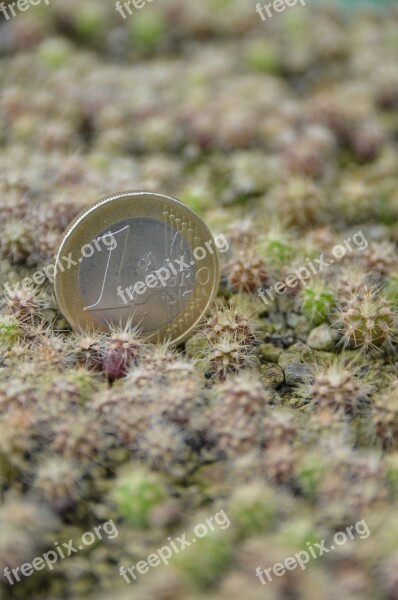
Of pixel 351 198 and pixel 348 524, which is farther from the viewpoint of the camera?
pixel 351 198

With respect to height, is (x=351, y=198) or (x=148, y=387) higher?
(x=148, y=387)

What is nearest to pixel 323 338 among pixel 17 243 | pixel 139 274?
pixel 139 274

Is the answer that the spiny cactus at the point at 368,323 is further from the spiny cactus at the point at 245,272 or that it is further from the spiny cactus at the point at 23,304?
the spiny cactus at the point at 23,304

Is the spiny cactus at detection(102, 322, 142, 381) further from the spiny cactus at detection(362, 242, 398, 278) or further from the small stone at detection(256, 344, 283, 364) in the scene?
the spiny cactus at detection(362, 242, 398, 278)

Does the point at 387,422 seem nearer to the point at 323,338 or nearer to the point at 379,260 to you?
the point at 323,338

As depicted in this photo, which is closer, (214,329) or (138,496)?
(138,496)

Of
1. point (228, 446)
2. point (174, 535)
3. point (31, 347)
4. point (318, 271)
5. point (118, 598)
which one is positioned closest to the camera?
point (118, 598)

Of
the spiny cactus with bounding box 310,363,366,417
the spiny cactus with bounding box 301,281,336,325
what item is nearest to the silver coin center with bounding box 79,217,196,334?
the spiny cactus with bounding box 301,281,336,325

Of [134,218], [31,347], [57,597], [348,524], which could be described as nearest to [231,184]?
[134,218]

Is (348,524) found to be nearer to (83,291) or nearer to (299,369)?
(299,369)
